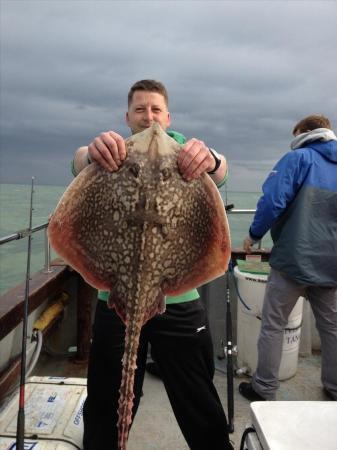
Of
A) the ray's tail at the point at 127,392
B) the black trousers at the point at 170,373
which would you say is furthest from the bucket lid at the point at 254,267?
the ray's tail at the point at 127,392

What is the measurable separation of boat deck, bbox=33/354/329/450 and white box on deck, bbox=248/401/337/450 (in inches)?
62.8

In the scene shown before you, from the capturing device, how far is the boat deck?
3.13 metres

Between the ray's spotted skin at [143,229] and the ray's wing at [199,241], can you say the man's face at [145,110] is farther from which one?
the ray's wing at [199,241]

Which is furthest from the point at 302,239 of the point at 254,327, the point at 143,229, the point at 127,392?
the point at 127,392

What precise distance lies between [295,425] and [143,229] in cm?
108

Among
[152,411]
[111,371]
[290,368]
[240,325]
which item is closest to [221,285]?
[240,325]

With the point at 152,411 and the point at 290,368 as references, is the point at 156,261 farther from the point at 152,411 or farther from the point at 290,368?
the point at 290,368

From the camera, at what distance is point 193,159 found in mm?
1573

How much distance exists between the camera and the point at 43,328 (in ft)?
12.7

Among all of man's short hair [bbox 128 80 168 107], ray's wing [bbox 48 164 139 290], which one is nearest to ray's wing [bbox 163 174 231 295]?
ray's wing [bbox 48 164 139 290]

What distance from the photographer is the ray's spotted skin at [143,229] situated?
60.5 inches

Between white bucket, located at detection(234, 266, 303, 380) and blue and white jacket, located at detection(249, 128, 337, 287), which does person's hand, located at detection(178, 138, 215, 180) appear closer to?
blue and white jacket, located at detection(249, 128, 337, 287)

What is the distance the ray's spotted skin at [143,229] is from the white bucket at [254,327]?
2647 millimetres

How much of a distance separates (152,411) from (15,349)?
1.41m
